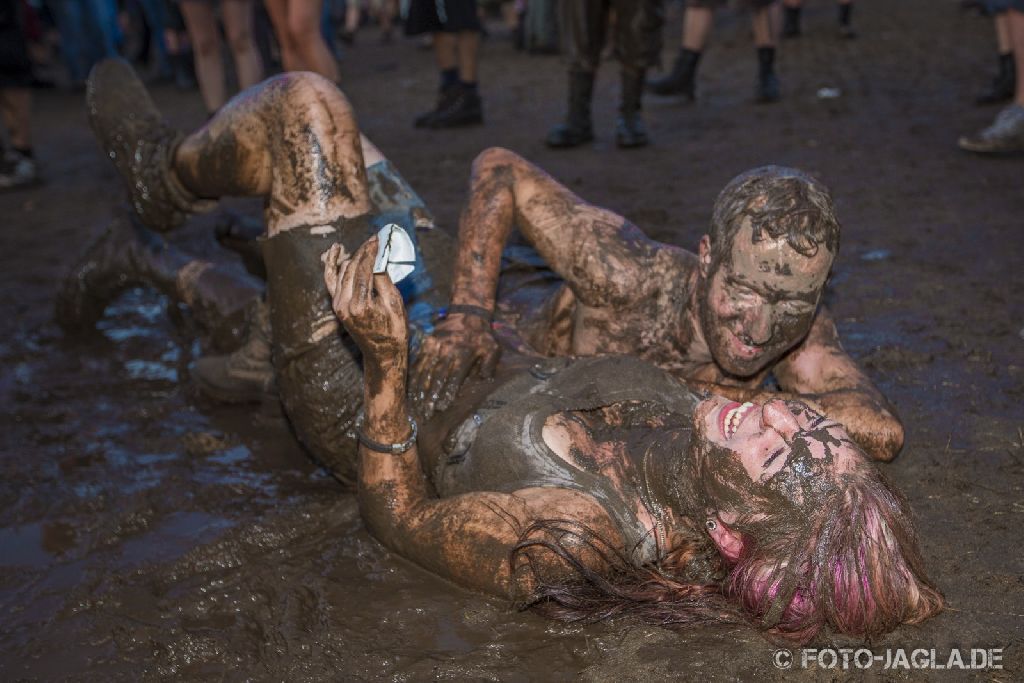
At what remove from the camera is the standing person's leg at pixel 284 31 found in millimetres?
6081

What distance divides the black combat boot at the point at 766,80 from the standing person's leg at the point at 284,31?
151 inches

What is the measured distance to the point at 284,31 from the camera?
616cm

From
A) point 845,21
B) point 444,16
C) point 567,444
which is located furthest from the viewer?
point 845,21

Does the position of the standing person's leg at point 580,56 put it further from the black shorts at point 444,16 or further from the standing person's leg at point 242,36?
the standing person's leg at point 242,36

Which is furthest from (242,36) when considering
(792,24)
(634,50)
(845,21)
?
(845,21)

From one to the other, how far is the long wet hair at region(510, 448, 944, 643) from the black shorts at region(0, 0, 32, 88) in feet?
20.4

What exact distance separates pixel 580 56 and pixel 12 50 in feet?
12.8

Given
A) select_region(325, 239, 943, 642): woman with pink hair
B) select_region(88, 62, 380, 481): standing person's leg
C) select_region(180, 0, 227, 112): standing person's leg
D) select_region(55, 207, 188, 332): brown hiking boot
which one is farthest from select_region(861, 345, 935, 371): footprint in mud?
select_region(180, 0, 227, 112): standing person's leg

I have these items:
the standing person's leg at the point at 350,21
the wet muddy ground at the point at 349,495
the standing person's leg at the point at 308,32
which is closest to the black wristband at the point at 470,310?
the wet muddy ground at the point at 349,495

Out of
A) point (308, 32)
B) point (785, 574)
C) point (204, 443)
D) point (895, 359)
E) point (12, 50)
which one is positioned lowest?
→ point (204, 443)

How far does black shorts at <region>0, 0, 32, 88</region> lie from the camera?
6.93m

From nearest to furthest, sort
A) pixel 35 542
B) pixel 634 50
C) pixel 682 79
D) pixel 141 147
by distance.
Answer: pixel 35 542
pixel 141 147
pixel 634 50
pixel 682 79

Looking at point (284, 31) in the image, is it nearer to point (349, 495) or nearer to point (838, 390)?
point (349, 495)

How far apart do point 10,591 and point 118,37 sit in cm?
976
